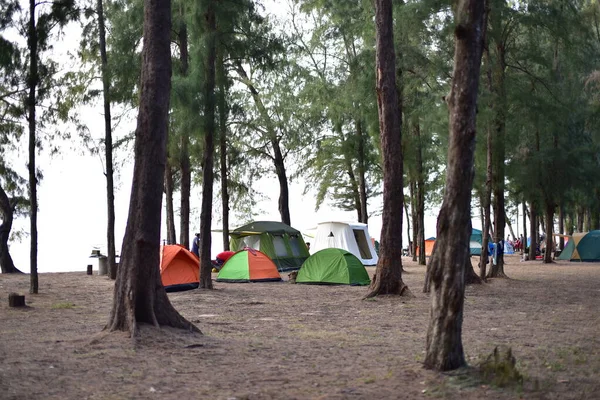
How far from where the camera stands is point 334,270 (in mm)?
20469

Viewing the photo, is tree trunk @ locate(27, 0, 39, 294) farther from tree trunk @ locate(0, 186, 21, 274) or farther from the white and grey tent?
the white and grey tent

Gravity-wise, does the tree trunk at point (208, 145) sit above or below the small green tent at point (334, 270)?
above

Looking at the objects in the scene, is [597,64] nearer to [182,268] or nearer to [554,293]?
[554,293]

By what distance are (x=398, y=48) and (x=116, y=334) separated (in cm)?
1269

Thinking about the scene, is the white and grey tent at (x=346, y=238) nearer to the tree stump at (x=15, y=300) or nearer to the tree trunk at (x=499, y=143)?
the tree trunk at (x=499, y=143)

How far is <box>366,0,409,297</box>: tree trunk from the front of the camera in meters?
15.7

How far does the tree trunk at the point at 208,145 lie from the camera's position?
17312 millimetres

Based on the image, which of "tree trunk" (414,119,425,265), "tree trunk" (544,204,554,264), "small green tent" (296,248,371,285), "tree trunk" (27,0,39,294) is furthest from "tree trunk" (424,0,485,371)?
"tree trunk" (544,204,554,264)

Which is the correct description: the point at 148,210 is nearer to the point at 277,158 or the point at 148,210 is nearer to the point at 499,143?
the point at 499,143

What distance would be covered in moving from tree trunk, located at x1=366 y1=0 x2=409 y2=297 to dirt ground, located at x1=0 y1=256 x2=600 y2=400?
0.47 meters

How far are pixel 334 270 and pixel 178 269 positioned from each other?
173 inches

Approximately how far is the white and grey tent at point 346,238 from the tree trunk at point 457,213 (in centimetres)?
2375

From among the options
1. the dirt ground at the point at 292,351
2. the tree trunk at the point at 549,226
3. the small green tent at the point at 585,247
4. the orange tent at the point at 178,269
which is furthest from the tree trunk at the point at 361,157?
the dirt ground at the point at 292,351

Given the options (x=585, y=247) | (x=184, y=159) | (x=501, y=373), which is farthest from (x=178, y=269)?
(x=585, y=247)
